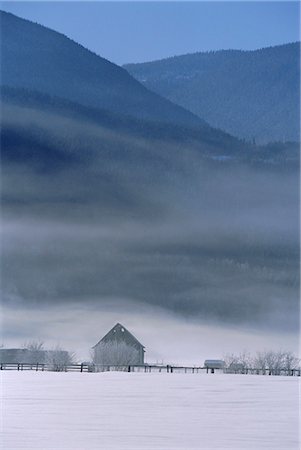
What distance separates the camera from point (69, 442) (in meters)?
17.7

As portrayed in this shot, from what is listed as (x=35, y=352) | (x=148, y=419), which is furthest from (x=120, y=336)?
(x=148, y=419)

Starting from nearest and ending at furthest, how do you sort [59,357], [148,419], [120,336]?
[148,419] < [59,357] < [120,336]

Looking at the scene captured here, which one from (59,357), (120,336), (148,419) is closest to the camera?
(148,419)

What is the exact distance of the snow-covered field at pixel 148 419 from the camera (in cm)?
1772

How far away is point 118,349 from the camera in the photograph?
78.7 meters

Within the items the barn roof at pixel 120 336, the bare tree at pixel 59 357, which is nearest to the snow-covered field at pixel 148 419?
the bare tree at pixel 59 357

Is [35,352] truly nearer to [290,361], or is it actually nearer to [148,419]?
[290,361]

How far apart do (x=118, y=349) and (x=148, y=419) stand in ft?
187

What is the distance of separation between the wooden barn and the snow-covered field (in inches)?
1596

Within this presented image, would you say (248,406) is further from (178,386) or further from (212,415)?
(178,386)

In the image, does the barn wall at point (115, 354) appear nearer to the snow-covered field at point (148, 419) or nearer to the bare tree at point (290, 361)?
the bare tree at point (290, 361)

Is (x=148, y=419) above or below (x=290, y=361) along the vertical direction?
below

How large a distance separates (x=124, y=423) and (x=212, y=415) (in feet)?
10.3

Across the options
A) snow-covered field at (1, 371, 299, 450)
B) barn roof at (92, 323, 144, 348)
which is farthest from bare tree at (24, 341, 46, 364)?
snow-covered field at (1, 371, 299, 450)
